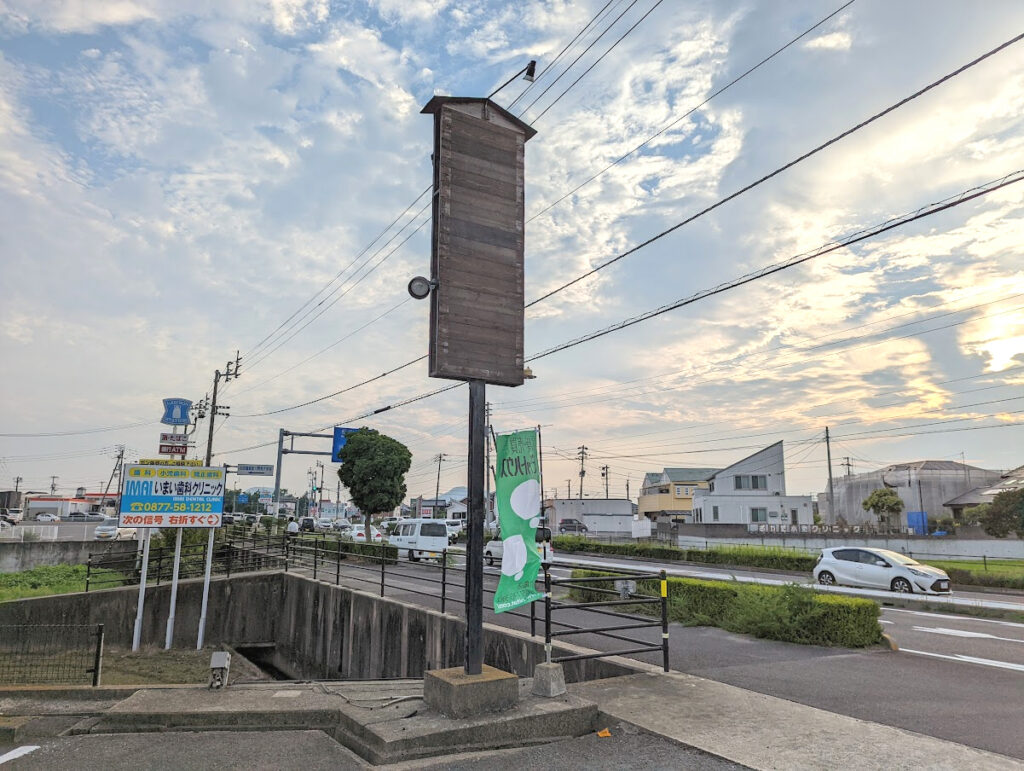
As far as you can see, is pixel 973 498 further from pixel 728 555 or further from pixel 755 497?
pixel 728 555

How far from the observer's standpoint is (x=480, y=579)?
6602mm

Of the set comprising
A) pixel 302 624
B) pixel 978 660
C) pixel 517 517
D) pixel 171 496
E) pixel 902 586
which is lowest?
pixel 302 624

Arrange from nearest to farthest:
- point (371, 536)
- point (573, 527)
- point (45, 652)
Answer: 1. point (45, 652)
2. point (371, 536)
3. point (573, 527)

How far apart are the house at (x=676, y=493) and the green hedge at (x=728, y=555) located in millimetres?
44378

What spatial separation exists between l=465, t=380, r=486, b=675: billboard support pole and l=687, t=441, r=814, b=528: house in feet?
176

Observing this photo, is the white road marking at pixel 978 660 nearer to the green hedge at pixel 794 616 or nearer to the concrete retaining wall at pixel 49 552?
the green hedge at pixel 794 616

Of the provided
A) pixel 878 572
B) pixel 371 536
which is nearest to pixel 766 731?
pixel 878 572

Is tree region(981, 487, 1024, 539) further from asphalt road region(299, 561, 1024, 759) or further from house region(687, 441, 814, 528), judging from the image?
asphalt road region(299, 561, 1024, 759)

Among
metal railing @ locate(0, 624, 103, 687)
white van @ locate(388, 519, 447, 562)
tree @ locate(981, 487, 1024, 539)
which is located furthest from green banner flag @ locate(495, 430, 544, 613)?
tree @ locate(981, 487, 1024, 539)

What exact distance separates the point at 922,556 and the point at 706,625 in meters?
30.1

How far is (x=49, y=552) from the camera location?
31.9 m

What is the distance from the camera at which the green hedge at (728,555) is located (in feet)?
96.2

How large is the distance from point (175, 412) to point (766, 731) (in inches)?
981

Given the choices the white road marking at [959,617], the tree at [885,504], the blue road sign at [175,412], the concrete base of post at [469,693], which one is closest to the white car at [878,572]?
the white road marking at [959,617]
